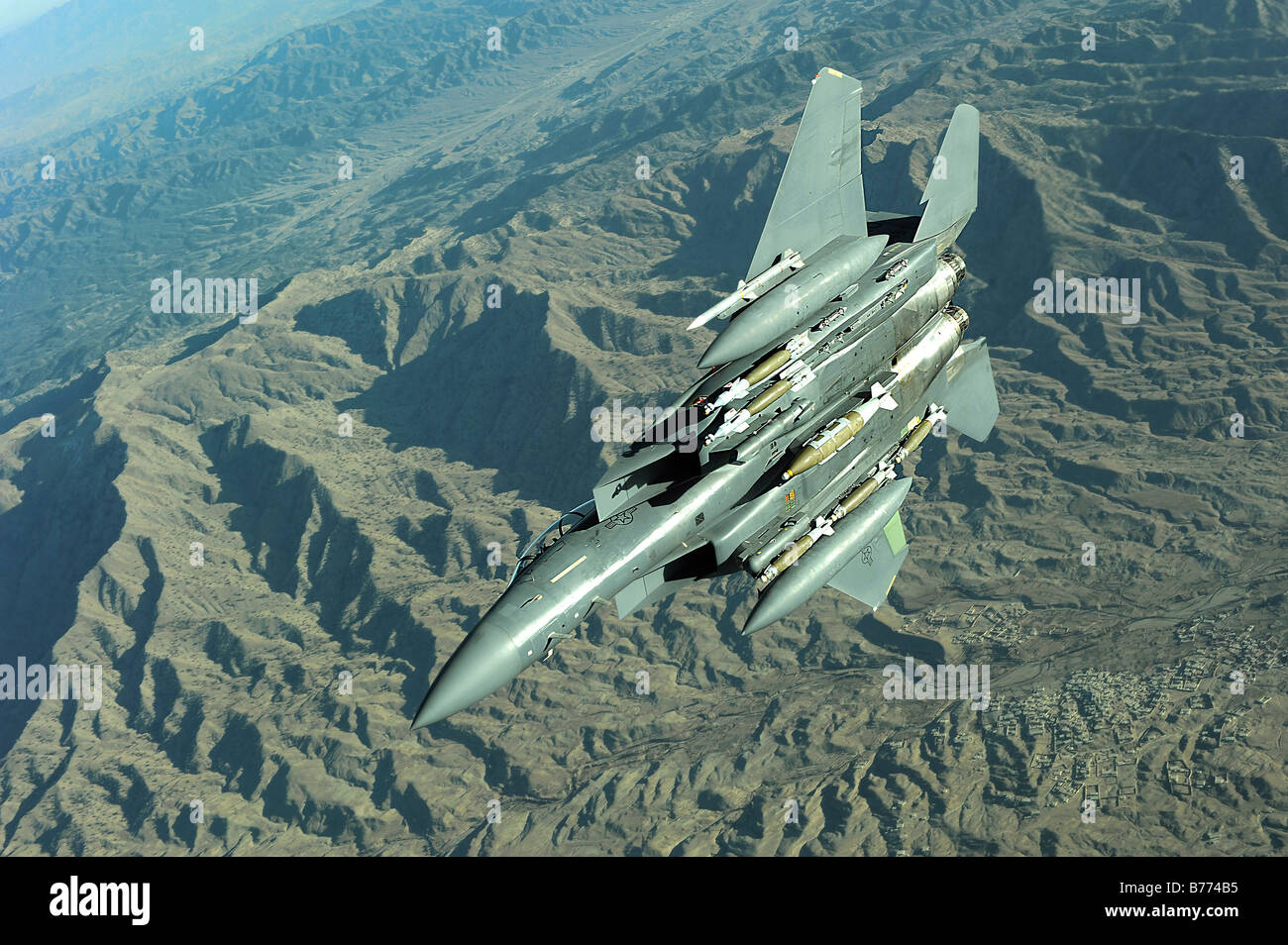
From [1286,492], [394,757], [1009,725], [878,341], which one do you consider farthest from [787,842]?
[1286,492]

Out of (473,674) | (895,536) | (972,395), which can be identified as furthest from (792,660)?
(473,674)

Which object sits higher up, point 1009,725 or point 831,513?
point 831,513

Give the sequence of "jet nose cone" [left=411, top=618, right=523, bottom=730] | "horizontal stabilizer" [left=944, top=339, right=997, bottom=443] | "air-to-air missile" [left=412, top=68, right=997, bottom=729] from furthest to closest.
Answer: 1. "horizontal stabilizer" [left=944, top=339, right=997, bottom=443]
2. "air-to-air missile" [left=412, top=68, right=997, bottom=729]
3. "jet nose cone" [left=411, top=618, right=523, bottom=730]

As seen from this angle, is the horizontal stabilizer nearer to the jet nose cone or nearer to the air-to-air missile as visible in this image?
the air-to-air missile

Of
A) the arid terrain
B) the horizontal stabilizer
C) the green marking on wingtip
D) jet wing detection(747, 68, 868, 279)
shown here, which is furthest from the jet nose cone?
the arid terrain

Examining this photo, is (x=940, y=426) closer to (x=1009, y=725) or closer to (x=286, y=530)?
(x=1009, y=725)

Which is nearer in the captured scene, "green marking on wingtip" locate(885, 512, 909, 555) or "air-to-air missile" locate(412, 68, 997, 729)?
"air-to-air missile" locate(412, 68, 997, 729)
